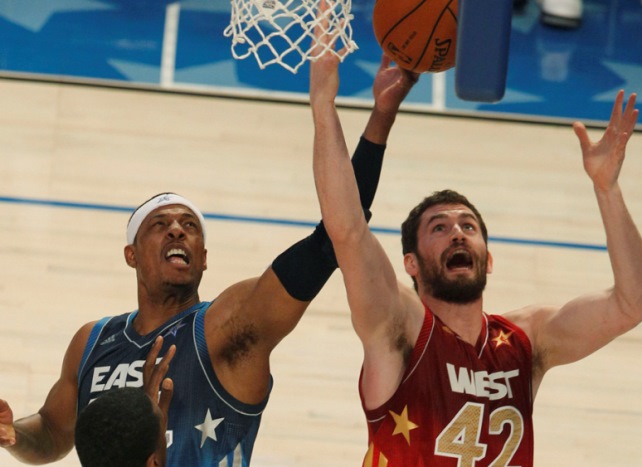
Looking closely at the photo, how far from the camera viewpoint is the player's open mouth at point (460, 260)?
423 cm

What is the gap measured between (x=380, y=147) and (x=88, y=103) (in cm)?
450

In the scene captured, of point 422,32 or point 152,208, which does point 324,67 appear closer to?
point 422,32

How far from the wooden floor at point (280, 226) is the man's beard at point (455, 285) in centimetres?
178

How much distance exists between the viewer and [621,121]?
402 centimetres

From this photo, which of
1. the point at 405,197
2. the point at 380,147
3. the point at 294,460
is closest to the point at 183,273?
the point at 380,147

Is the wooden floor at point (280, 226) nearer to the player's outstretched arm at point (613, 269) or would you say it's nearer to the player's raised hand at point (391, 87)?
the player's outstretched arm at point (613, 269)

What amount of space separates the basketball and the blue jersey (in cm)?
116

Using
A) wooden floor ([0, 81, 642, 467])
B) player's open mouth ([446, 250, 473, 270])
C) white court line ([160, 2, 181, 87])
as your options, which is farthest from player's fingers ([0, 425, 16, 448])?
white court line ([160, 2, 181, 87])

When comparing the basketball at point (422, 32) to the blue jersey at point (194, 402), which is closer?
the basketball at point (422, 32)

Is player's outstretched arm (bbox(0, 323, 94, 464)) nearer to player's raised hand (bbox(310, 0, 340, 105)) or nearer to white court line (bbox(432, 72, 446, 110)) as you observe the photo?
player's raised hand (bbox(310, 0, 340, 105))

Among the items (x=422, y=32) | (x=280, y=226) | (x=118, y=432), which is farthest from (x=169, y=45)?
(x=118, y=432)

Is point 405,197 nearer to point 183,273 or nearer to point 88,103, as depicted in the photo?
point 88,103

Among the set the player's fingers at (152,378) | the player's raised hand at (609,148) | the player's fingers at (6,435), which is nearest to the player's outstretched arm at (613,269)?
the player's raised hand at (609,148)

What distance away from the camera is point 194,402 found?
4.04 m
